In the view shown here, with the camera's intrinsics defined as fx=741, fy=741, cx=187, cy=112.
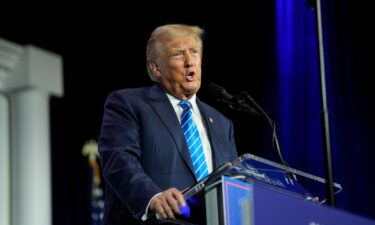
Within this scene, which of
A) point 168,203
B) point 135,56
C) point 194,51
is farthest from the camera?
point 135,56

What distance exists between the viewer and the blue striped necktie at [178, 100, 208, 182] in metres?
2.47

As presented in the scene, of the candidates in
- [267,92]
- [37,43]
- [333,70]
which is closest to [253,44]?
[267,92]

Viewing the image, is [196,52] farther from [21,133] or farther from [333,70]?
[21,133]

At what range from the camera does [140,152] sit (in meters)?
2.46

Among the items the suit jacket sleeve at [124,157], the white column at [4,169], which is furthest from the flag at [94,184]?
the suit jacket sleeve at [124,157]

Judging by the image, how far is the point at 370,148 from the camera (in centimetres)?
441

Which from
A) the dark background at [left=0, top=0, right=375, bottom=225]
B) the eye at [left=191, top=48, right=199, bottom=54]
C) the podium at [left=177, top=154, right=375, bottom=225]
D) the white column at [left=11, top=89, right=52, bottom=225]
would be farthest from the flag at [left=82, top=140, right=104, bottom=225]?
the podium at [left=177, top=154, right=375, bottom=225]

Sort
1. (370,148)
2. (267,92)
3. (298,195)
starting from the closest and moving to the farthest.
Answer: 1. (298,195)
2. (370,148)
3. (267,92)

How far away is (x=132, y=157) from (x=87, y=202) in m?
4.26

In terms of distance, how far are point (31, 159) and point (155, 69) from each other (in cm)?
362

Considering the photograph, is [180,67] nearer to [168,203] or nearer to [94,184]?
[168,203]

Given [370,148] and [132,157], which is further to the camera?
[370,148]

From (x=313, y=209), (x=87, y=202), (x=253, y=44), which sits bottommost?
(x=87, y=202)

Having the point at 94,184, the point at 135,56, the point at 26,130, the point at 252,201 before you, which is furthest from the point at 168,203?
the point at 94,184
